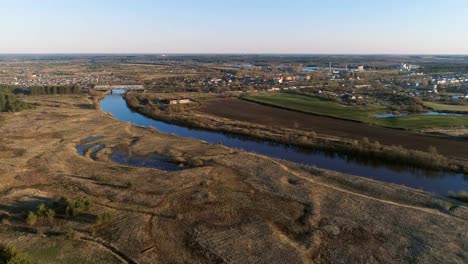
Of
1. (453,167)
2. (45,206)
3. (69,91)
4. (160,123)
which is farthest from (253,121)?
(69,91)

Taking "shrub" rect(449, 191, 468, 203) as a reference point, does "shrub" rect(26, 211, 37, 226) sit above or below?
above

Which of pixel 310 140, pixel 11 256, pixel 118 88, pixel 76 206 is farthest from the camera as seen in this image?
pixel 118 88

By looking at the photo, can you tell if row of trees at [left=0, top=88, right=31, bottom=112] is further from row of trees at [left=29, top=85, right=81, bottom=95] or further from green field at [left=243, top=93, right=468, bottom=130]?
green field at [left=243, top=93, right=468, bottom=130]

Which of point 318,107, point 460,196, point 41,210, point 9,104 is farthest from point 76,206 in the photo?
point 318,107

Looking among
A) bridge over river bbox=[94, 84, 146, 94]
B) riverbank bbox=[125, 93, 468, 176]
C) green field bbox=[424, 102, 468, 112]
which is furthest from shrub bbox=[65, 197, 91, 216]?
bridge over river bbox=[94, 84, 146, 94]

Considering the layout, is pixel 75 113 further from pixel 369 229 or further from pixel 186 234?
pixel 369 229

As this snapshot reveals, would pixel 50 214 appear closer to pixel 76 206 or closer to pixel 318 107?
pixel 76 206

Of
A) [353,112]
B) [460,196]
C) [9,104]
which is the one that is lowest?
[460,196]

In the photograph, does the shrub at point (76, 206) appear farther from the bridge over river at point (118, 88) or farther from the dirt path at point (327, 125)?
the bridge over river at point (118, 88)
